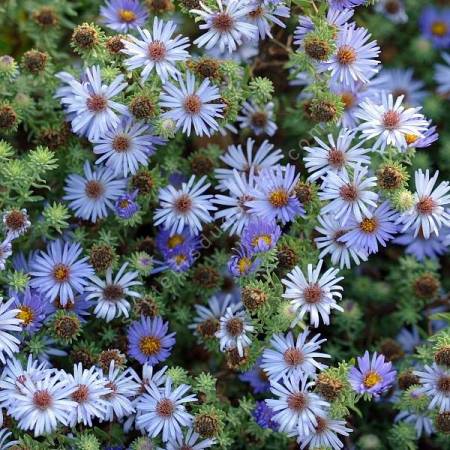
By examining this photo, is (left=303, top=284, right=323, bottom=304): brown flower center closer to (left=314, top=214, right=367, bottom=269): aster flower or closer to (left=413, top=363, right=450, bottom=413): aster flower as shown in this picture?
(left=314, top=214, right=367, bottom=269): aster flower

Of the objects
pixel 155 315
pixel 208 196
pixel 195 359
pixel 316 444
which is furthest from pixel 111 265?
pixel 316 444

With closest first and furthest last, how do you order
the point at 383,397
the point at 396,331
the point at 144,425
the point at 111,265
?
the point at 144,425
the point at 111,265
the point at 383,397
the point at 396,331

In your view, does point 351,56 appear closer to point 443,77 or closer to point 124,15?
point 124,15

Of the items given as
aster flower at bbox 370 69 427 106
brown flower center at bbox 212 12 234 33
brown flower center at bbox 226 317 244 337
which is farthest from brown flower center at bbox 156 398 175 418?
aster flower at bbox 370 69 427 106

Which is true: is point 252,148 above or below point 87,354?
above

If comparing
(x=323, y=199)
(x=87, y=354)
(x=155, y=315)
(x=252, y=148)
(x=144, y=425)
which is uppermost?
(x=252, y=148)

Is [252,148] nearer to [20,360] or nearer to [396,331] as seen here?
[396,331]

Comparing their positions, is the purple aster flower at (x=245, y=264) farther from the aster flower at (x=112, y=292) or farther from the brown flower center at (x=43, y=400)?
the brown flower center at (x=43, y=400)
